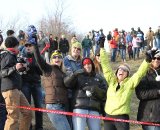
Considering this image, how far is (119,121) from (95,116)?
46cm

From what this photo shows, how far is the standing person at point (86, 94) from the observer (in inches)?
249

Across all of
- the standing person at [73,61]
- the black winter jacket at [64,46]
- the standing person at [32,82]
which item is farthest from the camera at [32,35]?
the black winter jacket at [64,46]

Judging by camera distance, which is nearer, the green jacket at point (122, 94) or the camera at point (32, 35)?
the green jacket at point (122, 94)

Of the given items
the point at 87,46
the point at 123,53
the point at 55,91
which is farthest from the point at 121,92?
the point at 123,53

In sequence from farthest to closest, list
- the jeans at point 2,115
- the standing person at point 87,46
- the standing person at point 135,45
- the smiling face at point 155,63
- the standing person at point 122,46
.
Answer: the standing person at point 122,46 → the standing person at point 135,45 → the standing person at point 87,46 → the jeans at point 2,115 → the smiling face at point 155,63

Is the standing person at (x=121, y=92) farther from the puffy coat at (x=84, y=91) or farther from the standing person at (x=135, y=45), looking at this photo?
the standing person at (x=135, y=45)

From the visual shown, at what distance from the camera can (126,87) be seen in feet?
20.2

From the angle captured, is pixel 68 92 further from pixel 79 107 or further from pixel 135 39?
pixel 135 39

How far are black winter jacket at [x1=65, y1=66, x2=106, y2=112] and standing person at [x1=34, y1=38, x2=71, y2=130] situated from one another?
0.16m

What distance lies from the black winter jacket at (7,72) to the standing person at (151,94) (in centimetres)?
216

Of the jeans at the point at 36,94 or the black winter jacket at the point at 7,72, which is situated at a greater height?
the black winter jacket at the point at 7,72

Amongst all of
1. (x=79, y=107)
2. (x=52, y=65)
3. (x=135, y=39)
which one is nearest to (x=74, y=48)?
(x=52, y=65)

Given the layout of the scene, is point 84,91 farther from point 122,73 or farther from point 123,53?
point 123,53

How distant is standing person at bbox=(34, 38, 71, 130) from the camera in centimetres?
633
